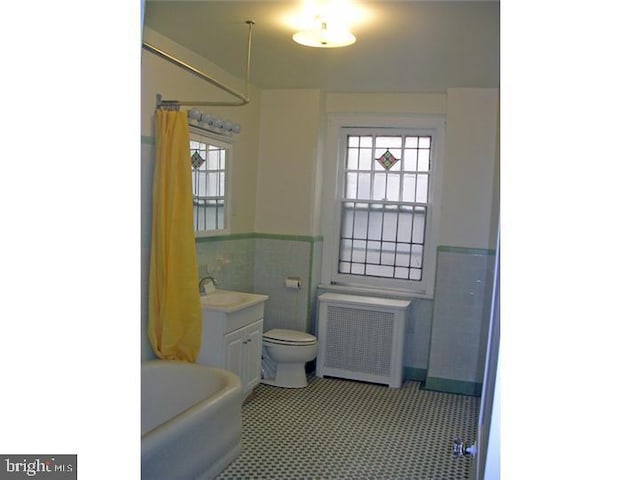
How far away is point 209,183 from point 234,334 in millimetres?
1230

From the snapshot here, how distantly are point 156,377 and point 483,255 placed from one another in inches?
Answer: 109

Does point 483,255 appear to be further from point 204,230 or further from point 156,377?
point 156,377

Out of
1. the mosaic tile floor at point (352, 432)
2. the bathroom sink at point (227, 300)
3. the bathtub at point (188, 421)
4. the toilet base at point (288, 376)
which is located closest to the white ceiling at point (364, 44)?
the bathroom sink at point (227, 300)

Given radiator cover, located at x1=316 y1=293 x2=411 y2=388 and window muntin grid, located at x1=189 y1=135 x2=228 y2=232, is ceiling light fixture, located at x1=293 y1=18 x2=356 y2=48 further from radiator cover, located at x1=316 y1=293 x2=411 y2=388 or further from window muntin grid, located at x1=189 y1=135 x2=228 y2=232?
radiator cover, located at x1=316 y1=293 x2=411 y2=388

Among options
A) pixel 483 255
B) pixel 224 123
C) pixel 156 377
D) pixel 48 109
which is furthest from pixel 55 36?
pixel 483 255

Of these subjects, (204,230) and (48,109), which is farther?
(204,230)

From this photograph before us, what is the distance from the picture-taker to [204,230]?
13.7 ft

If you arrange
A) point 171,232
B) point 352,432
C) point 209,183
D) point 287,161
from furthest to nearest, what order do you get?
point 287,161 → point 209,183 → point 352,432 → point 171,232

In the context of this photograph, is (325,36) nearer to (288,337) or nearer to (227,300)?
(227,300)

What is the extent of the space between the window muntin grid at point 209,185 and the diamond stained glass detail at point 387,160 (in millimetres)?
1489

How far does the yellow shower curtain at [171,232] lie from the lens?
3344 millimetres

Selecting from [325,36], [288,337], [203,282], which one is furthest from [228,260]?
[325,36]

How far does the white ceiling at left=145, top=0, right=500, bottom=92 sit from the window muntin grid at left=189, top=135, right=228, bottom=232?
2.12 feet

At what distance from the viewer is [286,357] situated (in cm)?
450
